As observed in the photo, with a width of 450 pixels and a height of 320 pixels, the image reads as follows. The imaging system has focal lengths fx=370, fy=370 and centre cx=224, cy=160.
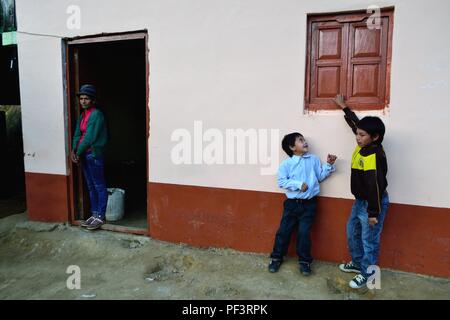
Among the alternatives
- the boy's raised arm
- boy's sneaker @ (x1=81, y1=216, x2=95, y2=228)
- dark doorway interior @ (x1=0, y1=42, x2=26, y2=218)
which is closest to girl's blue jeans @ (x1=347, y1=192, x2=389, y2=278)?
the boy's raised arm

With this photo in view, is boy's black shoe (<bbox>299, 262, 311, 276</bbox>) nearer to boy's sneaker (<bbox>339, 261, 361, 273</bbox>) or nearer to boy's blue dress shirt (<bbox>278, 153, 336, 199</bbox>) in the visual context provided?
boy's sneaker (<bbox>339, 261, 361, 273</bbox>)

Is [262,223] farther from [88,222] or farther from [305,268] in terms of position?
[88,222]

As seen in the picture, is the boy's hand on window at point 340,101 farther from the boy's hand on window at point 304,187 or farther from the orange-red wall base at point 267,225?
the orange-red wall base at point 267,225

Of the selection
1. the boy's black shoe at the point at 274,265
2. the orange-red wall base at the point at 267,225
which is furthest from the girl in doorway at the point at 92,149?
the boy's black shoe at the point at 274,265

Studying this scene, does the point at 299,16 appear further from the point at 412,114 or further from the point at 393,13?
the point at 412,114

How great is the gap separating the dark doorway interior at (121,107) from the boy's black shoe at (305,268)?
87.8 inches

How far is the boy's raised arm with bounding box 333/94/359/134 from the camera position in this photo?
132 inches

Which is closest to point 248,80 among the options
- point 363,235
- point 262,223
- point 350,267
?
point 262,223

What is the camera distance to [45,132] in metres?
5.01

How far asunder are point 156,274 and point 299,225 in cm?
156

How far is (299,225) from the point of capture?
3.60m

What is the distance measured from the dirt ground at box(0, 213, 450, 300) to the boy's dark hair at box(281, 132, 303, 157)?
114 cm
